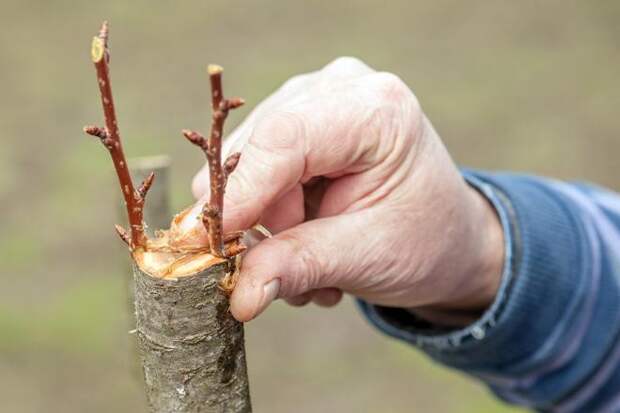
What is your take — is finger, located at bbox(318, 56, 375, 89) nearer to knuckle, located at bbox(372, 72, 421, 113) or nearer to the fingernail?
knuckle, located at bbox(372, 72, 421, 113)

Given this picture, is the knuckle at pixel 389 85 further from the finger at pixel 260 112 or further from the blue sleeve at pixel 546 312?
the blue sleeve at pixel 546 312

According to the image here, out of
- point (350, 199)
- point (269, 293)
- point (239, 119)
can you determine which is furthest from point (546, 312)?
point (239, 119)

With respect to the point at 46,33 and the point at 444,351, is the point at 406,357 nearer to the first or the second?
the point at 444,351

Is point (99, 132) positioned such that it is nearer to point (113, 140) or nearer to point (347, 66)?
point (113, 140)

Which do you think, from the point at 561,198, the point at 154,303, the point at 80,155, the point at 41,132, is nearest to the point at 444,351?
the point at 561,198

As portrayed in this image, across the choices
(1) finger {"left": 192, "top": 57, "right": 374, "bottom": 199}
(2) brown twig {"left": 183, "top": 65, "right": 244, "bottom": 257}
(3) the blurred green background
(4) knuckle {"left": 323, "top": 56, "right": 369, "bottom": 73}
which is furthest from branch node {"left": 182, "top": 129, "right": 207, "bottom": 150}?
(3) the blurred green background

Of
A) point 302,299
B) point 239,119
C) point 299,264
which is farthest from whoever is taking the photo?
point 239,119

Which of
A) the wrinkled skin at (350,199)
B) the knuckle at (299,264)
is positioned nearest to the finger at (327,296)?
the wrinkled skin at (350,199)
